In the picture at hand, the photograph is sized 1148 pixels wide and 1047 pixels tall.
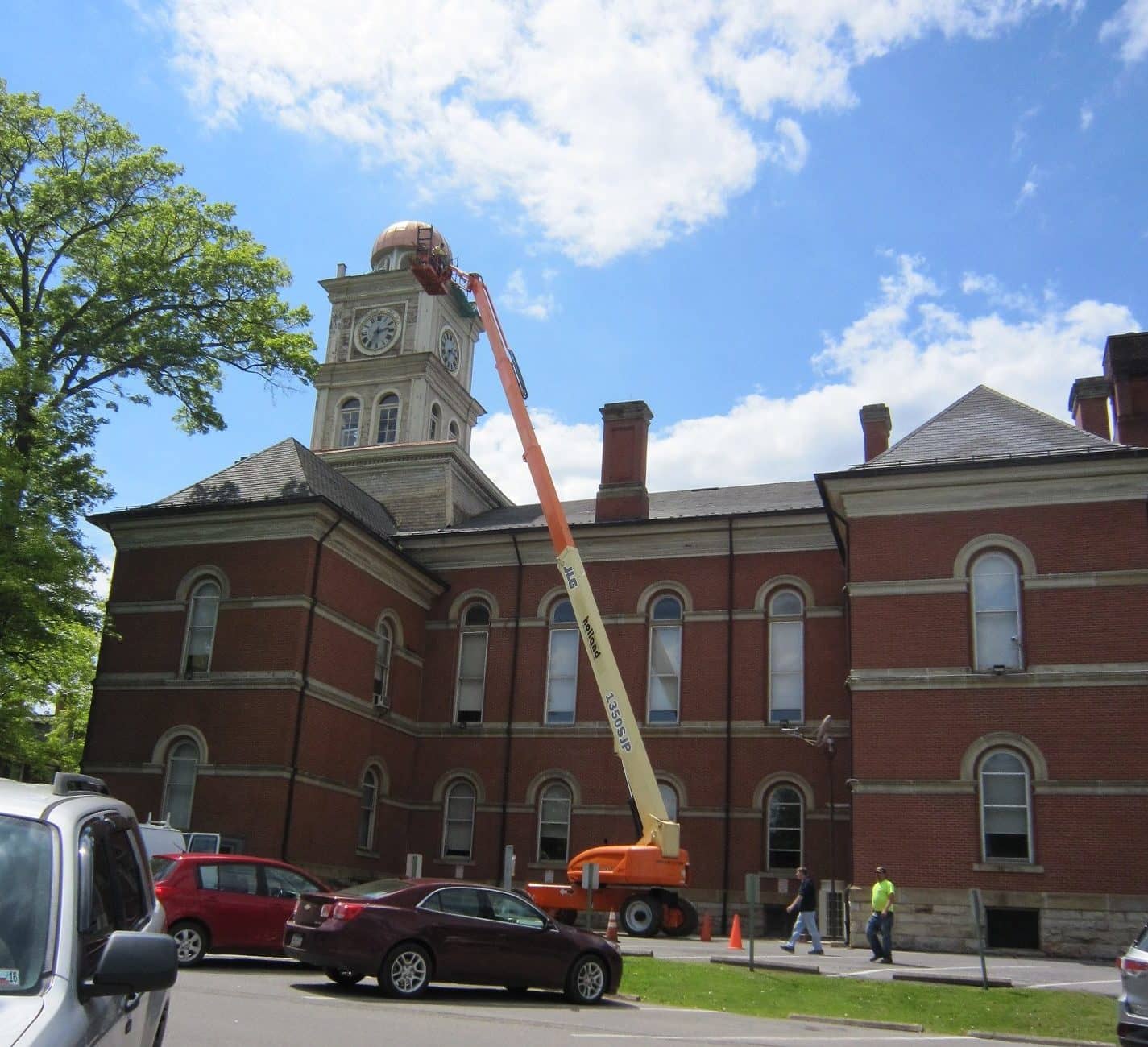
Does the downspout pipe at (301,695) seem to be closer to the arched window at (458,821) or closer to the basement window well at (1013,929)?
the arched window at (458,821)

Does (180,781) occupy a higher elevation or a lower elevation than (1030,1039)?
higher

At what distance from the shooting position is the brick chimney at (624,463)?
32094 millimetres

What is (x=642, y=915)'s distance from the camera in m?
21.8

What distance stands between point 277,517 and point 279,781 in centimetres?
618

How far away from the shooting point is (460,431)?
43.1 m

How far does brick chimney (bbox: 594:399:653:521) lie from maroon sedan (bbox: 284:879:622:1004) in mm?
18973

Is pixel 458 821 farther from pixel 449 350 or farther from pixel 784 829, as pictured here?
pixel 449 350

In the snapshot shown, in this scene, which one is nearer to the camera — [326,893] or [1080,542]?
[326,893]

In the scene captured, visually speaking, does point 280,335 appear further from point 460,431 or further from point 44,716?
point 44,716

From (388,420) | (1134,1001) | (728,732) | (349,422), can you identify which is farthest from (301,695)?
(1134,1001)

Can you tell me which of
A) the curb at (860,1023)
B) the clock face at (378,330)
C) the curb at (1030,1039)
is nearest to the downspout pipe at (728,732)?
the curb at (860,1023)

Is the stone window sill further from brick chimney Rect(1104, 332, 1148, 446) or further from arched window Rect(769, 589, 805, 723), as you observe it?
brick chimney Rect(1104, 332, 1148, 446)

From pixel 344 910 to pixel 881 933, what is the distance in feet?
34.2

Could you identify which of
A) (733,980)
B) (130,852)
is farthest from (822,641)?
(130,852)
